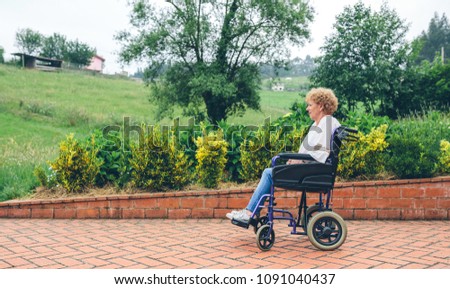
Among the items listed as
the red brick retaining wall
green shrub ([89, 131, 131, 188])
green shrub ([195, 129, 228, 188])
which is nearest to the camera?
the red brick retaining wall

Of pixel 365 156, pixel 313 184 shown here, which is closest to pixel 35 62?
pixel 365 156

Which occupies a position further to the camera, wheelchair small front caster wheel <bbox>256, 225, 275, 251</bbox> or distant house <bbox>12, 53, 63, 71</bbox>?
distant house <bbox>12, 53, 63, 71</bbox>

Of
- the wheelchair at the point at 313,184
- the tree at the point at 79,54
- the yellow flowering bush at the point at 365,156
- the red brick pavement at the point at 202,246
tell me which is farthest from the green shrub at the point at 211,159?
the tree at the point at 79,54

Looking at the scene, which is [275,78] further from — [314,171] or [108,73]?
[108,73]

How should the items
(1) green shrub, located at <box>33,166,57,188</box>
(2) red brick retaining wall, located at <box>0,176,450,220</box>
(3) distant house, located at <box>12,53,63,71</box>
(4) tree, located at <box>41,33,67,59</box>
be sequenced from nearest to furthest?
1. (2) red brick retaining wall, located at <box>0,176,450,220</box>
2. (1) green shrub, located at <box>33,166,57,188</box>
3. (3) distant house, located at <box>12,53,63,71</box>
4. (4) tree, located at <box>41,33,67,59</box>

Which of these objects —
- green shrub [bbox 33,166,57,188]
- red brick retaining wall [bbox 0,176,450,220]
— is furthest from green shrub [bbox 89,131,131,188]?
green shrub [bbox 33,166,57,188]

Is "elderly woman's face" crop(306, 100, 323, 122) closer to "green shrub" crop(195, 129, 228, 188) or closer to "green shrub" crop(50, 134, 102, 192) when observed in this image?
"green shrub" crop(195, 129, 228, 188)

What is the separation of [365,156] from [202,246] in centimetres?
294

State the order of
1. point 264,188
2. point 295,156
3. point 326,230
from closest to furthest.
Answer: point 295,156 < point 326,230 < point 264,188

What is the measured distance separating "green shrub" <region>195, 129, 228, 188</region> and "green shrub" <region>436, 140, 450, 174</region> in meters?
3.03

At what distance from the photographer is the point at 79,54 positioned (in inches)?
2621

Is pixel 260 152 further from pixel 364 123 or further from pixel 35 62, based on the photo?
pixel 35 62

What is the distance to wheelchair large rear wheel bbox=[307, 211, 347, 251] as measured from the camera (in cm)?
430

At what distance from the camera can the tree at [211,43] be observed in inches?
760
